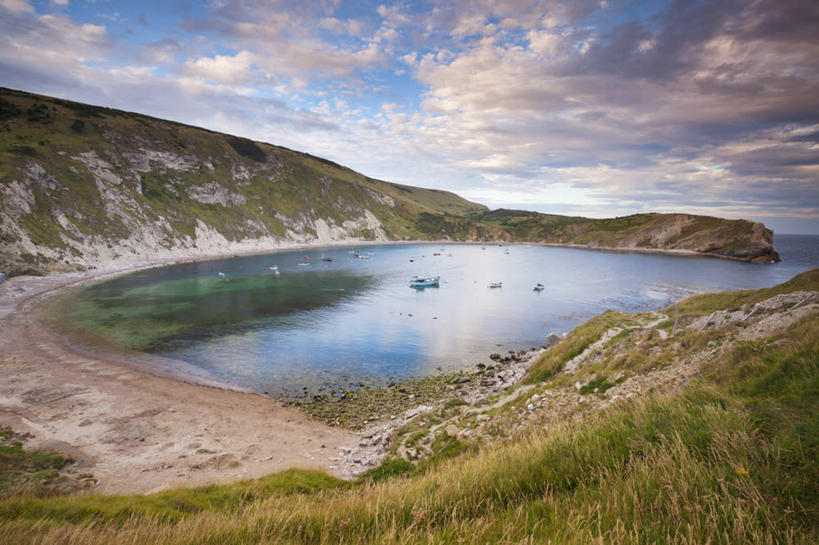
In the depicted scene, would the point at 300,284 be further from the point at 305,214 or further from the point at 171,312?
the point at 305,214

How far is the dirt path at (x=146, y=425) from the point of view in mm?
17906

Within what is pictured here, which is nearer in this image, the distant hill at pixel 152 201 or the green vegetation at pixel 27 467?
the green vegetation at pixel 27 467

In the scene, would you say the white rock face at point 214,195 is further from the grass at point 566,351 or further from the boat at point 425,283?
the grass at point 566,351

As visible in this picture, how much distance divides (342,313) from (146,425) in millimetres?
33491

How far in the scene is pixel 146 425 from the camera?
2238 centimetres

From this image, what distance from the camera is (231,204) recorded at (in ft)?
498

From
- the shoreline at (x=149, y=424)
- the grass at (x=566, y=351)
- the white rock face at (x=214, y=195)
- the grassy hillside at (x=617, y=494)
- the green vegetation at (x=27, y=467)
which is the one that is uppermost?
the white rock face at (x=214, y=195)

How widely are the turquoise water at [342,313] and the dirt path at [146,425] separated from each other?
467 cm

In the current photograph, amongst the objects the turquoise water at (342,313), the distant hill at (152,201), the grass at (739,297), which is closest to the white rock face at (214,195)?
the distant hill at (152,201)

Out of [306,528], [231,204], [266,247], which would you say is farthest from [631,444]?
A: [231,204]

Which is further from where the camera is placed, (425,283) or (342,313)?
(425,283)

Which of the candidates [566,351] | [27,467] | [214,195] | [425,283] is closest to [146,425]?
[27,467]

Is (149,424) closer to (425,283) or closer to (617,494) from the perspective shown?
(617,494)

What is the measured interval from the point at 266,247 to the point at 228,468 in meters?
142
